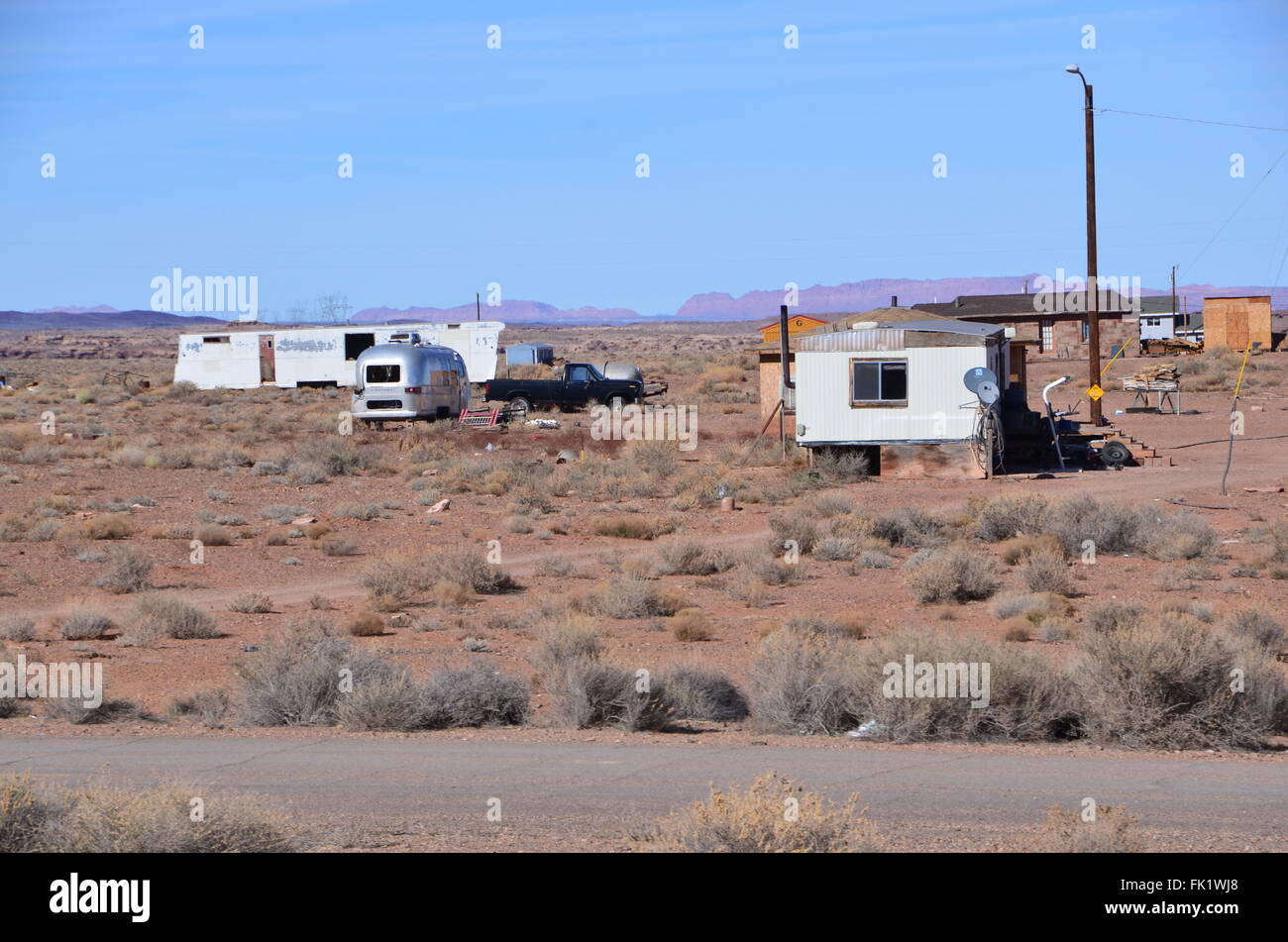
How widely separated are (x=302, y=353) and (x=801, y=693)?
43233 millimetres

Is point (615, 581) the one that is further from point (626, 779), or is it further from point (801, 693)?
point (626, 779)

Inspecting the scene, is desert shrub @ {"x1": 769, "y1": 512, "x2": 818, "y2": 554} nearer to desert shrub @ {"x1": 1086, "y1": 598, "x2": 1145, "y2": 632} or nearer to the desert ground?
the desert ground

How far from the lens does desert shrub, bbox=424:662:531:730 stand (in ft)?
31.8

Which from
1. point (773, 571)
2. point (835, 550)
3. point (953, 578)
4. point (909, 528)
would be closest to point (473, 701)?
point (953, 578)

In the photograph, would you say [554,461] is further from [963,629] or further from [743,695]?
[743,695]

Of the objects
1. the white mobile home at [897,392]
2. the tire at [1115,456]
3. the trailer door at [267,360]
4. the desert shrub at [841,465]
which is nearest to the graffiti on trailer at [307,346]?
the trailer door at [267,360]

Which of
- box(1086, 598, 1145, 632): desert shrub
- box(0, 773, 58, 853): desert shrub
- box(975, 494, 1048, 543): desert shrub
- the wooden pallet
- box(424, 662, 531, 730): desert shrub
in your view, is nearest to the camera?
box(0, 773, 58, 853): desert shrub

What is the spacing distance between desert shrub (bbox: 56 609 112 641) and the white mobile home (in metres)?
15.0

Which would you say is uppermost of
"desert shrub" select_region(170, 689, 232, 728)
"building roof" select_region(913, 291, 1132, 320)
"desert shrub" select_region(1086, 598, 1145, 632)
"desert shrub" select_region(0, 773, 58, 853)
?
"building roof" select_region(913, 291, 1132, 320)

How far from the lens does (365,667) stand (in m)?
10.3

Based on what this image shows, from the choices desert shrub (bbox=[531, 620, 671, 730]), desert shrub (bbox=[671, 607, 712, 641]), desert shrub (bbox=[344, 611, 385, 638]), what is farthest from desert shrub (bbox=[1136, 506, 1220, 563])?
desert shrub (bbox=[344, 611, 385, 638])

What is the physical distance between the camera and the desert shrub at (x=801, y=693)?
9.41 metres
